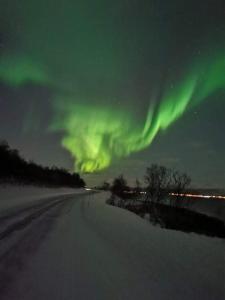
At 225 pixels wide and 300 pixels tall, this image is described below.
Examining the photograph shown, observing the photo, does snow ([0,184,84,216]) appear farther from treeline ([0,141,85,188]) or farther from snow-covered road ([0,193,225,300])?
snow-covered road ([0,193,225,300])

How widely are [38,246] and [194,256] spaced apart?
221 inches

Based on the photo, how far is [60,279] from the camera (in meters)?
7.62

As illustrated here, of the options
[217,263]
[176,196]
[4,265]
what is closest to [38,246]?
[4,265]

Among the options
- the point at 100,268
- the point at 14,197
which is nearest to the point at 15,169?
the point at 14,197

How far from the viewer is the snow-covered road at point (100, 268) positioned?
703cm

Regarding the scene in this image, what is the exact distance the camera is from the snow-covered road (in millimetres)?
7027

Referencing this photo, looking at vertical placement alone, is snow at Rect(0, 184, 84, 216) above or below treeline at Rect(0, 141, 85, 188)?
below

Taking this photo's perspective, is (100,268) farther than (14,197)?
No

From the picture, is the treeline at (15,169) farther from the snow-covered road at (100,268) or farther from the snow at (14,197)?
the snow-covered road at (100,268)

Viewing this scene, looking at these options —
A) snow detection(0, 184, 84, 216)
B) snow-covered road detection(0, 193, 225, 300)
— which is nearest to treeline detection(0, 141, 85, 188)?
snow detection(0, 184, 84, 216)

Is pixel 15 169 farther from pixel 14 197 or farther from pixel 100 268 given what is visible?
pixel 100 268

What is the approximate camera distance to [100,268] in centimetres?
911

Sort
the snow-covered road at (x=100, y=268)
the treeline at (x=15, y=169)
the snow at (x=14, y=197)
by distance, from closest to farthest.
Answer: the snow-covered road at (x=100, y=268)
the snow at (x=14, y=197)
the treeline at (x=15, y=169)

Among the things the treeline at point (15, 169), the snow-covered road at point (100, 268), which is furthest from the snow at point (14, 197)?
the snow-covered road at point (100, 268)
